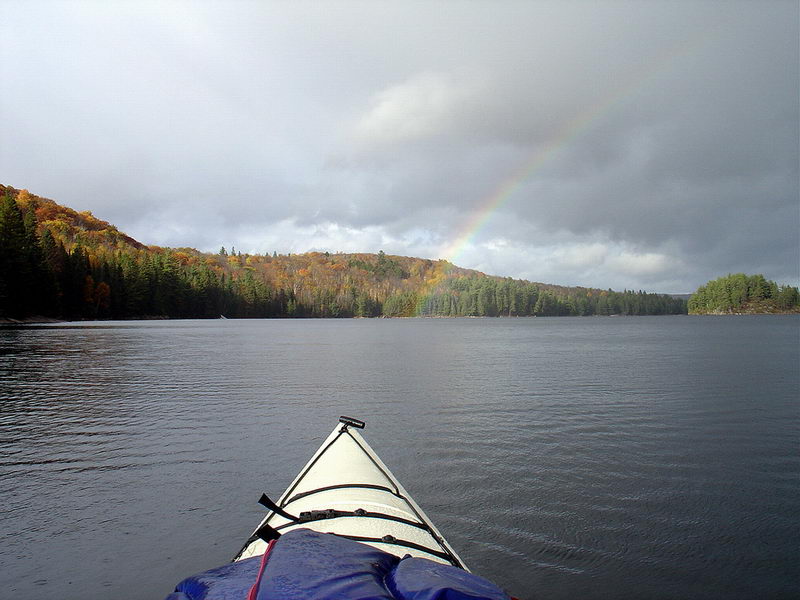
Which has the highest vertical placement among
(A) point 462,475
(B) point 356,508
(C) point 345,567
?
(C) point 345,567

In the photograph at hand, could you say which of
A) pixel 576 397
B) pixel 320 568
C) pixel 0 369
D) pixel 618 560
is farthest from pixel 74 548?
pixel 0 369

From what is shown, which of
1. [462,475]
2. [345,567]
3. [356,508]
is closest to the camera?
[345,567]

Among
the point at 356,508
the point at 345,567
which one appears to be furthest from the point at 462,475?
the point at 345,567

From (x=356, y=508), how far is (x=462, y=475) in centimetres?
607

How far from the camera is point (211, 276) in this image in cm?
18638

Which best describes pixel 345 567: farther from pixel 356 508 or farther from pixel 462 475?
pixel 462 475

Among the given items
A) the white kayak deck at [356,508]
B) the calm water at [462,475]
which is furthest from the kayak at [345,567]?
the calm water at [462,475]

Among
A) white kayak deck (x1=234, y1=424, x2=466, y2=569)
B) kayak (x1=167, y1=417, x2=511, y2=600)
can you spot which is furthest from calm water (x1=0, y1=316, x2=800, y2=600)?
kayak (x1=167, y1=417, x2=511, y2=600)

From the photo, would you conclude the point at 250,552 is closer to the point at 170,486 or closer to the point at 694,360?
the point at 170,486

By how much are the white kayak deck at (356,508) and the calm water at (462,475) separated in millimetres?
1884

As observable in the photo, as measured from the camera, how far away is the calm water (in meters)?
8.32

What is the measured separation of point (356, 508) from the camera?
744 cm

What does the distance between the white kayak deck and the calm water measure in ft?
6.18

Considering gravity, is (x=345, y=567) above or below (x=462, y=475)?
above
